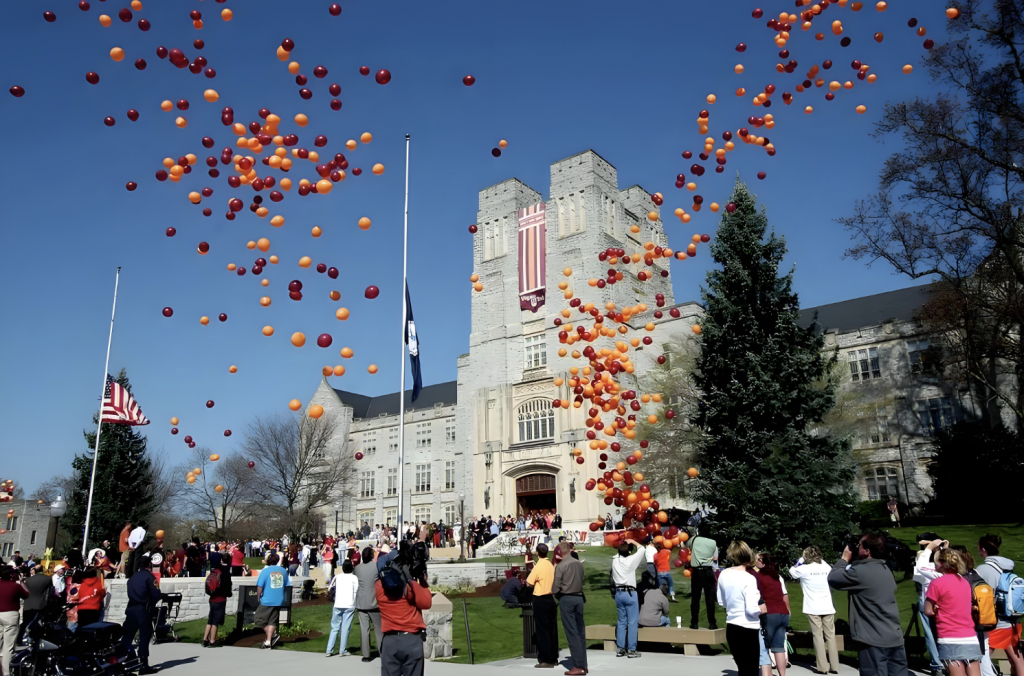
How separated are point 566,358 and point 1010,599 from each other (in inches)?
1536

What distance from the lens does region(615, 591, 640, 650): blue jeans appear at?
11.2m

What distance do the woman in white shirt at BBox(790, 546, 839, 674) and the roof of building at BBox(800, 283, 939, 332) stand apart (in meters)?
40.9

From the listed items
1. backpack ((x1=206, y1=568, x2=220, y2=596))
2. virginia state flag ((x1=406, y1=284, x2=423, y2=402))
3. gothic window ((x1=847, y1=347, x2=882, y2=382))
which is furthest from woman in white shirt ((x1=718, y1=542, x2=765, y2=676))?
gothic window ((x1=847, y1=347, x2=882, y2=382))

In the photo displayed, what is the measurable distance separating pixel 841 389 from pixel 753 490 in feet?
64.6

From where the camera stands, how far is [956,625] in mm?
7344

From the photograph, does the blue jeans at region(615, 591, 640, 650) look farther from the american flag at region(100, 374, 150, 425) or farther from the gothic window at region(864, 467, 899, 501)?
the gothic window at region(864, 467, 899, 501)

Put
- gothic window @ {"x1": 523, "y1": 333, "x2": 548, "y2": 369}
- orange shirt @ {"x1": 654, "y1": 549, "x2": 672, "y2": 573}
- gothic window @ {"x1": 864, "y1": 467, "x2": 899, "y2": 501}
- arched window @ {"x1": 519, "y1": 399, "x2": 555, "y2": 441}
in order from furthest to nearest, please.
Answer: gothic window @ {"x1": 523, "y1": 333, "x2": 548, "y2": 369} < arched window @ {"x1": 519, "y1": 399, "x2": 555, "y2": 441} < gothic window @ {"x1": 864, "y1": 467, "x2": 899, "y2": 501} < orange shirt @ {"x1": 654, "y1": 549, "x2": 672, "y2": 573}

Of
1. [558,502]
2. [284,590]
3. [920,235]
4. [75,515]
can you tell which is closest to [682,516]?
[558,502]

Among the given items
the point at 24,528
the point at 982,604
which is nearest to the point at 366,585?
the point at 982,604

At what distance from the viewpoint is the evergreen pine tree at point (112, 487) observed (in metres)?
38.3

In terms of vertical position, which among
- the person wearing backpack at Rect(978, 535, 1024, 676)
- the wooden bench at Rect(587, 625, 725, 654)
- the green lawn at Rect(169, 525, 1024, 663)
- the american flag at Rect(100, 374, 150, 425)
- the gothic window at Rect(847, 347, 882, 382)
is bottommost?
the green lawn at Rect(169, 525, 1024, 663)

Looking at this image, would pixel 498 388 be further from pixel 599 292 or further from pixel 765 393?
pixel 765 393

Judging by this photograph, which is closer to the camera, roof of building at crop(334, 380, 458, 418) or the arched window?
the arched window

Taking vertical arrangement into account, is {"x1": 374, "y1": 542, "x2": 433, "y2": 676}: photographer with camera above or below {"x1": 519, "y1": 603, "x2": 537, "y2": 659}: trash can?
above
